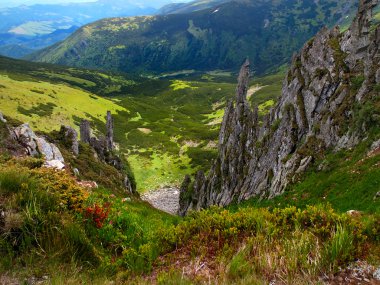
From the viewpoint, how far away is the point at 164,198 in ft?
309

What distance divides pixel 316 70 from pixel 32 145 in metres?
36.8

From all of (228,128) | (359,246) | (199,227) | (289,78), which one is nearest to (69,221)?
(199,227)

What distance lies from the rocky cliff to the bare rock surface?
97.4 feet

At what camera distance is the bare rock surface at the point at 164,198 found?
87.7 metres

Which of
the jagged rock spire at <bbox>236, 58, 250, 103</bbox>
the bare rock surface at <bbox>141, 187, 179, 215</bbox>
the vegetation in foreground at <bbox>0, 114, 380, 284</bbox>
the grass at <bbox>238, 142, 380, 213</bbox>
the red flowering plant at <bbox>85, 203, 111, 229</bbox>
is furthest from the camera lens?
the bare rock surface at <bbox>141, 187, 179, 215</bbox>

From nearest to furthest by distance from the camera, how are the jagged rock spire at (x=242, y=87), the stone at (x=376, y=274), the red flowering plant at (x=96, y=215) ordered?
1. the stone at (x=376, y=274)
2. the red flowering plant at (x=96, y=215)
3. the jagged rock spire at (x=242, y=87)

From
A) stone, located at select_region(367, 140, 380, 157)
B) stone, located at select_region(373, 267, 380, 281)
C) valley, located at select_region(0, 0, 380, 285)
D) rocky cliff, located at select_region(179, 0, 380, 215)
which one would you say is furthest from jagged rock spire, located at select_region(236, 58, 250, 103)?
stone, located at select_region(373, 267, 380, 281)

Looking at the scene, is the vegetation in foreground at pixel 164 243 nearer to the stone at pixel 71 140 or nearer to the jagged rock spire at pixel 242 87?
the stone at pixel 71 140

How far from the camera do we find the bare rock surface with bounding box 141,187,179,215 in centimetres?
8769

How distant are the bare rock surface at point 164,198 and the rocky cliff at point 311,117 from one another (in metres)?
29.7

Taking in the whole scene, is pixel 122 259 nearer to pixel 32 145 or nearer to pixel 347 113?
pixel 32 145

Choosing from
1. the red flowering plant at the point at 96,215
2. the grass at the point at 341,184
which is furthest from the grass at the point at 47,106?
the red flowering plant at the point at 96,215

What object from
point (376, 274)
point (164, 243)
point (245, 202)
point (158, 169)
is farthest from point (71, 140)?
point (158, 169)

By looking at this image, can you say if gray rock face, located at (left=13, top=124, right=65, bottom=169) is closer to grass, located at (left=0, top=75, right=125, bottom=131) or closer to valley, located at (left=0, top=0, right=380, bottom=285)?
valley, located at (left=0, top=0, right=380, bottom=285)
